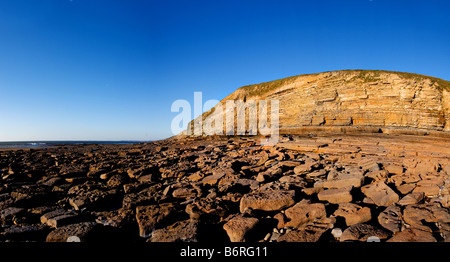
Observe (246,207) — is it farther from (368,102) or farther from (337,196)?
(368,102)

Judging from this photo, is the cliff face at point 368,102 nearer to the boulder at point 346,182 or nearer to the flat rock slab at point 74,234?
the boulder at point 346,182

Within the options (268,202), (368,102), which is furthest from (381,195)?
(368,102)

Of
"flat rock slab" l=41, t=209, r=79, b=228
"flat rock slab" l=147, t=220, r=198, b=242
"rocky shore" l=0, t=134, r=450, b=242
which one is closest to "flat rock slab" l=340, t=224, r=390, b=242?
"rocky shore" l=0, t=134, r=450, b=242

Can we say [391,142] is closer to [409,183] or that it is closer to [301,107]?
[409,183]

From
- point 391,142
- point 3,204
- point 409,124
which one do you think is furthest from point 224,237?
point 409,124

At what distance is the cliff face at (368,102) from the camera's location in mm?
16188

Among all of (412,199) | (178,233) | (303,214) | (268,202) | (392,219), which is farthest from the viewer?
(268,202)

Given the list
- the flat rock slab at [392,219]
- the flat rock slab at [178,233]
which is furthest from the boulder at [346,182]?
the flat rock slab at [178,233]

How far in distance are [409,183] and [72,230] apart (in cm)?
783

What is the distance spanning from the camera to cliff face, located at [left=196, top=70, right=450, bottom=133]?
1619cm

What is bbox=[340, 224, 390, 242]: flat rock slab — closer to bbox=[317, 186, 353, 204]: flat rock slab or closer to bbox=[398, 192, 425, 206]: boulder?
bbox=[317, 186, 353, 204]: flat rock slab

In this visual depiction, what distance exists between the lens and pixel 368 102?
17.7 m

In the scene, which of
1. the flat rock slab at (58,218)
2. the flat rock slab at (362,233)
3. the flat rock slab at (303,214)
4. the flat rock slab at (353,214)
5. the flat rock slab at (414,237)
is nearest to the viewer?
the flat rock slab at (414,237)
